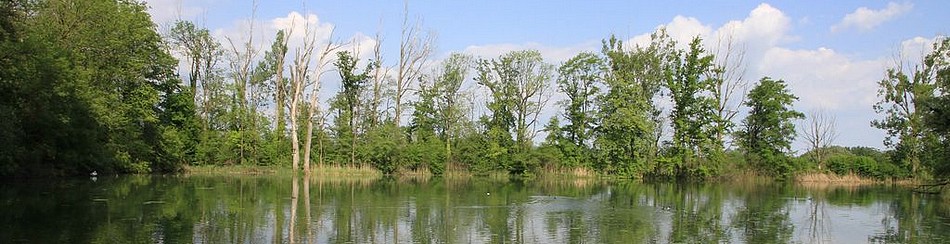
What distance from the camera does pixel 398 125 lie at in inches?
1916

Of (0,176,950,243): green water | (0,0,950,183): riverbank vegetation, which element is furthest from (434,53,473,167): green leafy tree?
(0,176,950,243): green water

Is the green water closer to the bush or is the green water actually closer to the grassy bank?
the grassy bank

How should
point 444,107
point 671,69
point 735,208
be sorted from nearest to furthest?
point 735,208
point 671,69
point 444,107

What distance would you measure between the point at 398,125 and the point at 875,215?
111 feet

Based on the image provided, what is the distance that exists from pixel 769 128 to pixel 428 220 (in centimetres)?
3627

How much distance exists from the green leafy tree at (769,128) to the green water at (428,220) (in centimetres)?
2238

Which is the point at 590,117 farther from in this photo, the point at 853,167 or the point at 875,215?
the point at 875,215

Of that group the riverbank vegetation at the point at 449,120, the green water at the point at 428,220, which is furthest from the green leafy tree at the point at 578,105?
the green water at the point at 428,220

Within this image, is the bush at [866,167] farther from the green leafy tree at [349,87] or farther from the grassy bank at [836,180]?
the green leafy tree at [349,87]

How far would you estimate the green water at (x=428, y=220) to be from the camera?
1160 centimetres

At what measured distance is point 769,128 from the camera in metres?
45.5

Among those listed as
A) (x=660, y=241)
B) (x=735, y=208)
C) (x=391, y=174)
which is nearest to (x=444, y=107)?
(x=391, y=174)

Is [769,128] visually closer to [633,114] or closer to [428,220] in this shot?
[633,114]

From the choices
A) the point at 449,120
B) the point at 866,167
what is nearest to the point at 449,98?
the point at 449,120
